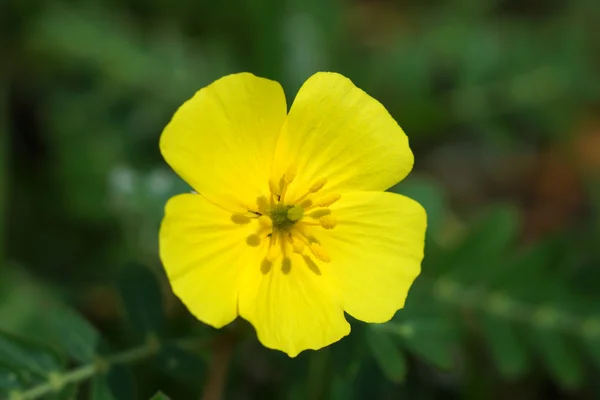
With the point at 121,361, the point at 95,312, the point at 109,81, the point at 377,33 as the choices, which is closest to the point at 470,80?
the point at 377,33

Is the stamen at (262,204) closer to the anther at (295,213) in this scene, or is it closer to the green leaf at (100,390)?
the anther at (295,213)

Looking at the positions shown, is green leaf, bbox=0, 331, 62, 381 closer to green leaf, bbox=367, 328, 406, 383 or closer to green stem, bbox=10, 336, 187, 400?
green stem, bbox=10, 336, 187, 400

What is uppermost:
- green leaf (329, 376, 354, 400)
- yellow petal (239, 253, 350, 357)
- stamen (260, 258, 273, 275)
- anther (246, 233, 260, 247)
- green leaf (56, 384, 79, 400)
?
anther (246, 233, 260, 247)

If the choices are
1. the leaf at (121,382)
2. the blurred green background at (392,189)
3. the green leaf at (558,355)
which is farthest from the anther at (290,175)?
the green leaf at (558,355)

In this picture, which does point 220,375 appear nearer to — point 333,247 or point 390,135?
point 333,247

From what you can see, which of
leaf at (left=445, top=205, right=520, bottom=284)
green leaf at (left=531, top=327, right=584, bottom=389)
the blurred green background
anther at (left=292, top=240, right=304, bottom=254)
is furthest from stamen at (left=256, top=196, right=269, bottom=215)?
green leaf at (left=531, top=327, right=584, bottom=389)

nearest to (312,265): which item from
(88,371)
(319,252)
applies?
(319,252)

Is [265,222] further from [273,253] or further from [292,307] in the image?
[292,307]
